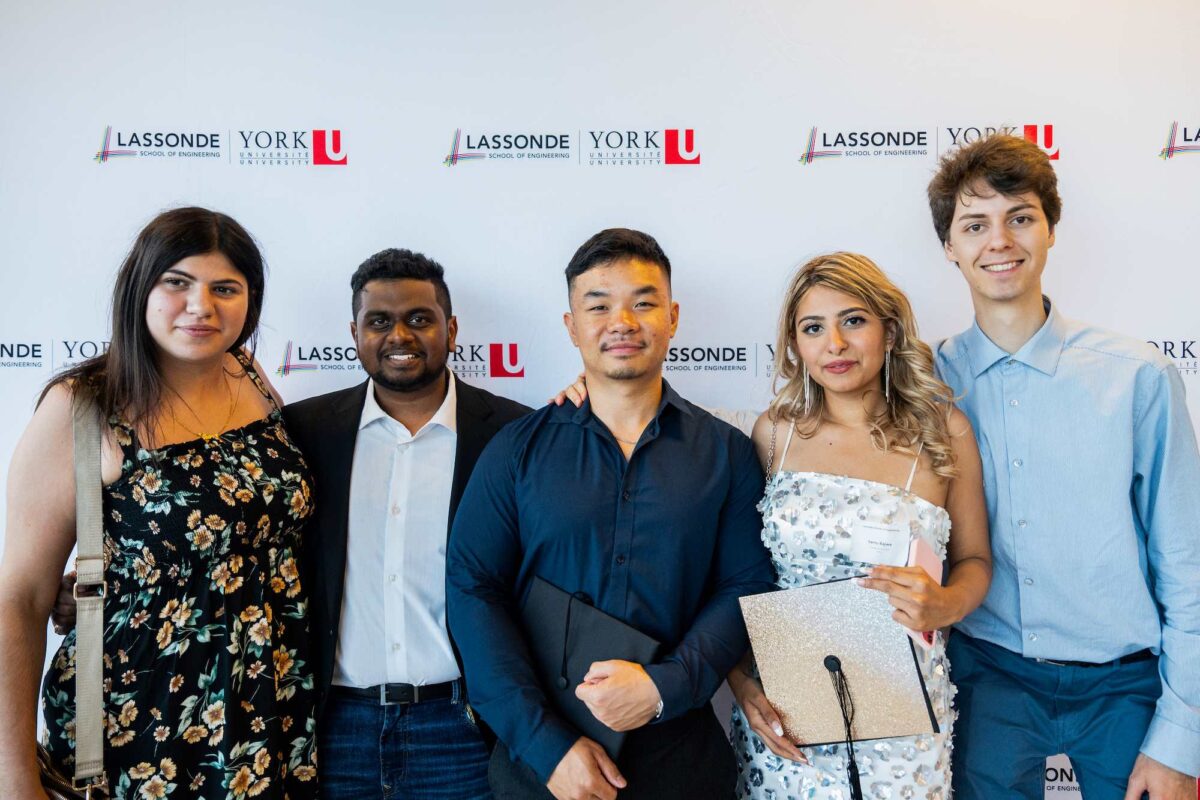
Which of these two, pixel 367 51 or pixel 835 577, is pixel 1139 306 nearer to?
pixel 835 577

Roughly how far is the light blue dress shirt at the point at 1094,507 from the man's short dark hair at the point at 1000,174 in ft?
1.18

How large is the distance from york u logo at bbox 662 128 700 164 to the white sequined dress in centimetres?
129

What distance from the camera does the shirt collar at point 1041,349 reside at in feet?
7.02

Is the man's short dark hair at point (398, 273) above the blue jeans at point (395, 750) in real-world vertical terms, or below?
above

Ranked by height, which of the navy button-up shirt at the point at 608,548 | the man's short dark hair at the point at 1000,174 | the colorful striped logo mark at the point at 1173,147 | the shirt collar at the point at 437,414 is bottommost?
the navy button-up shirt at the point at 608,548

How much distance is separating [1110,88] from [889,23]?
2.61ft

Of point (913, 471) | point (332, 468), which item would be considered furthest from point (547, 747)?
point (913, 471)

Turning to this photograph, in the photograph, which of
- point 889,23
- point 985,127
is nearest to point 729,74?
point 889,23

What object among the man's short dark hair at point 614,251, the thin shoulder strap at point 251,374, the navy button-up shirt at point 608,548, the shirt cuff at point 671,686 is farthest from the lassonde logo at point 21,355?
the shirt cuff at point 671,686

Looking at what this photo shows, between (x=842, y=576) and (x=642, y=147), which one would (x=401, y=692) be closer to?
(x=842, y=576)

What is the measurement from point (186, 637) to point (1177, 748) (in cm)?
245

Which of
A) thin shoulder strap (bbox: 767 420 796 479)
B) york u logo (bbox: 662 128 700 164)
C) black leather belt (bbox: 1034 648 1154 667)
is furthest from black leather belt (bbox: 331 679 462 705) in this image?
york u logo (bbox: 662 128 700 164)

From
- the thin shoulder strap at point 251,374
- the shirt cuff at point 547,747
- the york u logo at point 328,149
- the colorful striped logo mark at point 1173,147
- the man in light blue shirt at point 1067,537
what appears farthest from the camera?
the york u logo at point 328,149

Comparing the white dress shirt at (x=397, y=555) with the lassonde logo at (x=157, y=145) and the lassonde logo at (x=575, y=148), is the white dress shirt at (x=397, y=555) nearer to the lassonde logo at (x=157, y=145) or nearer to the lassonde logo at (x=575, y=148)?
the lassonde logo at (x=575, y=148)
